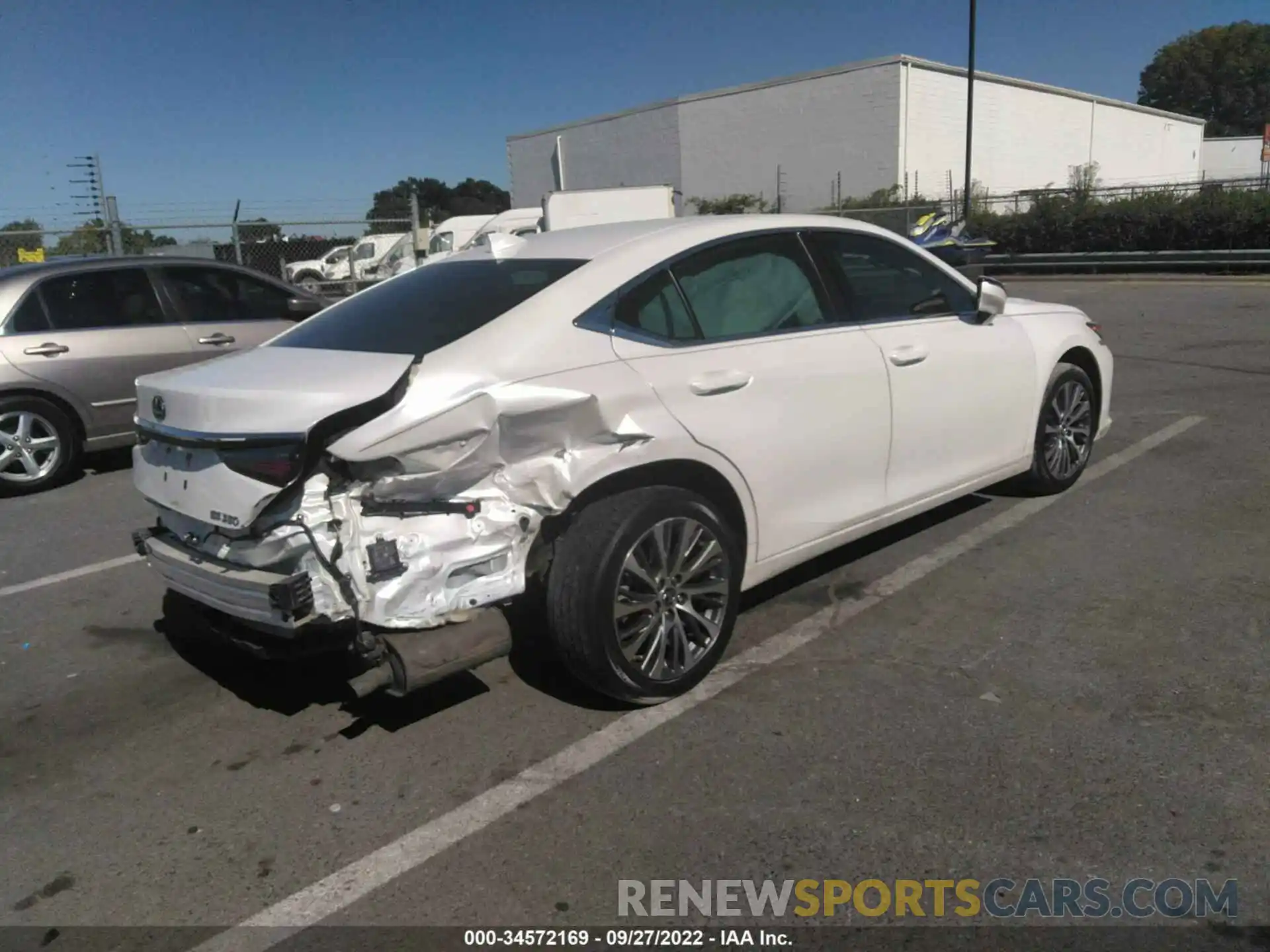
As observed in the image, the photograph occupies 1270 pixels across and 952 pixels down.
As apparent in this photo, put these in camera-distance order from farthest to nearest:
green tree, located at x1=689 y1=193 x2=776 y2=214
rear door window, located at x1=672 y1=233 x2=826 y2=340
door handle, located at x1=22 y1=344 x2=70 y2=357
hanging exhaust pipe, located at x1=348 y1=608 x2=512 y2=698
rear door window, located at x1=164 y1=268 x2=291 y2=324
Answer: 1. green tree, located at x1=689 y1=193 x2=776 y2=214
2. rear door window, located at x1=164 y1=268 x2=291 y2=324
3. door handle, located at x1=22 y1=344 x2=70 y2=357
4. rear door window, located at x1=672 y1=233 x2=826 y2=340
5. hanging exhaust pipe, located at x1=348 y1=608 x2=512 y2=698

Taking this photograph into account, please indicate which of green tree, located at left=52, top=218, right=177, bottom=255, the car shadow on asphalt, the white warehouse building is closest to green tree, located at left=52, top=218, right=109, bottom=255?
green tree, located at left=52, top=218, right=177, bottom=255

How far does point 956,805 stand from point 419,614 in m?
1.70

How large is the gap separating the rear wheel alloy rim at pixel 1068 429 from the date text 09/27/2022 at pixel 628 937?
3.77 meters

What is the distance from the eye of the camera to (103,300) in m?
7.54

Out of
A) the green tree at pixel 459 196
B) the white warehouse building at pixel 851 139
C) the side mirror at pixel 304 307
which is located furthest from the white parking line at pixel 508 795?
the green tree at pixel 459 196

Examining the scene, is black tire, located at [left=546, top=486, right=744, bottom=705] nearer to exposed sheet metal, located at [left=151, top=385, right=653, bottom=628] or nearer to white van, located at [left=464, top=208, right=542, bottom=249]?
exposed sheet metal, located at [left=151, top=385, right=653, bottom=628]

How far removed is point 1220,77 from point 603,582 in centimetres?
12175

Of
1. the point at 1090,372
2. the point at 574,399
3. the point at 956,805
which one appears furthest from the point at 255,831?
the point at 1090,372

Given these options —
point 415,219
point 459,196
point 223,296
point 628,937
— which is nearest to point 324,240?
point 415,219

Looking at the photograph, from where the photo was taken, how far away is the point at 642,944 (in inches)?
99.0

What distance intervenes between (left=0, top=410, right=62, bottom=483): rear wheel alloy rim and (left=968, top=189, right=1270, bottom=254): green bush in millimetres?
21618

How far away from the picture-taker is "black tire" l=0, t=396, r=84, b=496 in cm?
712

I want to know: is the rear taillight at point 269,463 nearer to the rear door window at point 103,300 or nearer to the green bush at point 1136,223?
the rear door window at point 103,300

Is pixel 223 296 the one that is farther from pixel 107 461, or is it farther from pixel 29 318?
pixel 107 461
